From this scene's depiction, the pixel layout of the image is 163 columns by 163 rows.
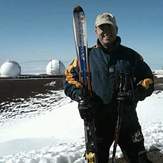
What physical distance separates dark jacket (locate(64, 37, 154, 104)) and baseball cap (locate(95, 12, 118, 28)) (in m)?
0.20

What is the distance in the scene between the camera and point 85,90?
4980mm

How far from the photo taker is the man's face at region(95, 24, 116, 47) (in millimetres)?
5043

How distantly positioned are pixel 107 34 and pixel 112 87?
606mm

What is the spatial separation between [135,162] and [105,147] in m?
0.39

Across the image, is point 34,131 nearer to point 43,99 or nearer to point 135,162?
point 43,99

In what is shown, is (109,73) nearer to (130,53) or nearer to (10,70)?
(130,53)

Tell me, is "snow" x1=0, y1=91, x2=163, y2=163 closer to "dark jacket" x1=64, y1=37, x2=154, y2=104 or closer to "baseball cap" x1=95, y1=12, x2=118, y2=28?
"dark jacket" x1=64, y1=37, x2=154, y2=104

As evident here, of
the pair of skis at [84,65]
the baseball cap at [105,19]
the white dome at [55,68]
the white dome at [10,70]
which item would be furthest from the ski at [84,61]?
the white dome at [10,70]

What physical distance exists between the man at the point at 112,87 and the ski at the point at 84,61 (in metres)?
0.06

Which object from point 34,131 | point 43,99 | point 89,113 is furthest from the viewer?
point 43,99

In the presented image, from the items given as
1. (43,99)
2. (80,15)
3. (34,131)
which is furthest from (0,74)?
(80,15)

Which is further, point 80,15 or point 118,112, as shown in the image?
point 80,15

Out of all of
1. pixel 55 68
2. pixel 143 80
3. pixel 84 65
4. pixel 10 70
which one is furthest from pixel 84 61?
pixel 10 70

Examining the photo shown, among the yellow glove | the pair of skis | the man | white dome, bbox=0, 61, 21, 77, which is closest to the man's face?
the man
